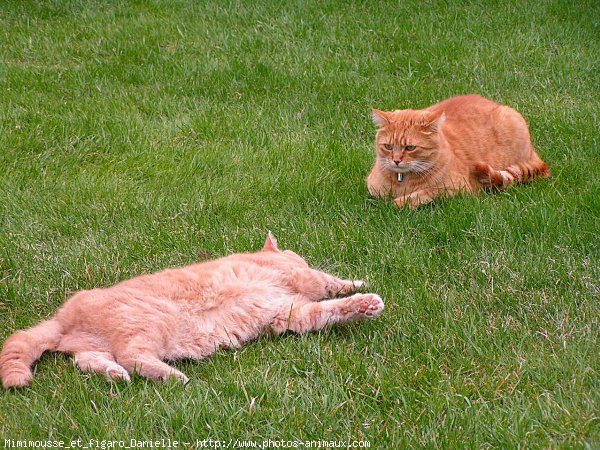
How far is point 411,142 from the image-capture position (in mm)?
5656

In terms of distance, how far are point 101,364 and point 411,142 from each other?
3025 millimetres

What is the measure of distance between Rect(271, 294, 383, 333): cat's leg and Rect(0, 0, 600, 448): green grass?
94mm

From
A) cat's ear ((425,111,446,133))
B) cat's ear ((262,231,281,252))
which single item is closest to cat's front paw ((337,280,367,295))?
cat's ear ((262,231,281,252))

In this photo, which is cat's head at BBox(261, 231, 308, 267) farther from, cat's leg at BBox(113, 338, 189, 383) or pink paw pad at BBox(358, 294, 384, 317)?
cat's leg at BBox(113, 338, 189, 383)

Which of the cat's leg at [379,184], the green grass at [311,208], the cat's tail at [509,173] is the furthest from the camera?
the cat's tail at [509,173]

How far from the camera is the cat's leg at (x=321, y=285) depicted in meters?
4.44

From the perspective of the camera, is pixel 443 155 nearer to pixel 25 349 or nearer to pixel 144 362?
pixel 144 362

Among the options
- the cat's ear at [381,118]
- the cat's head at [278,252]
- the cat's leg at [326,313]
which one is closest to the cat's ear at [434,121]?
the cat's ear at [381,118]

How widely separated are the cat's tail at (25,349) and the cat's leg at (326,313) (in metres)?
1.15

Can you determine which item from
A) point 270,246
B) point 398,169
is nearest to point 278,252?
point 270,246

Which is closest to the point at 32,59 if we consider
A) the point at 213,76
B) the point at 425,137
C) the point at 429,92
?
the point at 213,76

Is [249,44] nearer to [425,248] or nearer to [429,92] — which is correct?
[429,92]

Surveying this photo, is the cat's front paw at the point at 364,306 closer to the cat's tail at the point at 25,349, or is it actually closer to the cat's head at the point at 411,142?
the cat's tail at the point at 25,349

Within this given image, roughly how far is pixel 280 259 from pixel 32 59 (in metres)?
5.63
